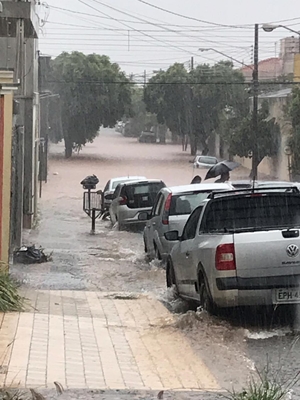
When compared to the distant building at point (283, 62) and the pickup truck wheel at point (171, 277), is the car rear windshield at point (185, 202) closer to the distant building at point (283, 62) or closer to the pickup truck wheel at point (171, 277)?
the pickup truck wheel at point (171, 277)

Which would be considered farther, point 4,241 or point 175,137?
point 175,137

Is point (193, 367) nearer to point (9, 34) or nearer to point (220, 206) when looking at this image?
point (220, 206)

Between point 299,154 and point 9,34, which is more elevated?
point 9,34

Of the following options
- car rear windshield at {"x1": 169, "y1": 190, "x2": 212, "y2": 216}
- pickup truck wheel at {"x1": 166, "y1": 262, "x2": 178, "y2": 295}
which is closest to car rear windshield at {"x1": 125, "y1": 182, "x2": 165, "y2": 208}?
car rear windshield at {"x1": 169, "y1": 190, "x2": 212, "y2": 216}

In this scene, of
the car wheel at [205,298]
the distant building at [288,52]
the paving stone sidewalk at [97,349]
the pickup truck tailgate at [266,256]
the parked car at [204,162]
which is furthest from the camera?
the distant building at [288,52]

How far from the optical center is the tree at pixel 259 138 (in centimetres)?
4559

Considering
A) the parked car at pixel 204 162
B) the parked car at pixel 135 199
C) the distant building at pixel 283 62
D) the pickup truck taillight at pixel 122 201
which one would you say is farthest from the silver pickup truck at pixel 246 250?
the distant building at pixel 283 62

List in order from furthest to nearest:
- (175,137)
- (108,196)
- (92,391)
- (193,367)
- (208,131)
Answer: (175,137) < (208,131) < (108,196) < (193,367) < (92,391)

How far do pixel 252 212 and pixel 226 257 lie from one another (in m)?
1.39

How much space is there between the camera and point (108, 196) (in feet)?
96.5

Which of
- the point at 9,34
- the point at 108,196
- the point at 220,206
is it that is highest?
the point at 9,34

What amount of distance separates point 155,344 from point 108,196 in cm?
2036

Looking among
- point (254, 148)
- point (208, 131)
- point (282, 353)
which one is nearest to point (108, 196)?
point (254, 148)

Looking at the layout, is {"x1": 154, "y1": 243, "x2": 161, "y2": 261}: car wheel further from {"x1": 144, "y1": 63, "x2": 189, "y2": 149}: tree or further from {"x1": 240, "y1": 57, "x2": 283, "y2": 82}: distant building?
{"x1": 144, "y1": 63, "x2": 189, "y2": 149}: tree
